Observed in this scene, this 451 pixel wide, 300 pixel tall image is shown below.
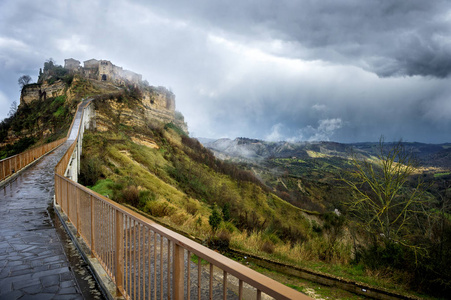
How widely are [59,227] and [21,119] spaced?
216ft

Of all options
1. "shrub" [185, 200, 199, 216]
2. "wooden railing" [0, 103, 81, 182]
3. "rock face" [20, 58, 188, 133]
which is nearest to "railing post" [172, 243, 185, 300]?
"wooden railing" [0, 103, 81, 182]

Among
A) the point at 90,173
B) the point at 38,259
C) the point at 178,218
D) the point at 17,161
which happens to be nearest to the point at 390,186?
the point at 178,218

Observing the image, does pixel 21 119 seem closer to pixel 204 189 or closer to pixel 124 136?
pixel 124 136

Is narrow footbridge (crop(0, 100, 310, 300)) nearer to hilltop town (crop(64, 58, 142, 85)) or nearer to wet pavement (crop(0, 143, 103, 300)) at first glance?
wet pavement (crop(0, 143, 103, 300))

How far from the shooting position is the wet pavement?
384cm

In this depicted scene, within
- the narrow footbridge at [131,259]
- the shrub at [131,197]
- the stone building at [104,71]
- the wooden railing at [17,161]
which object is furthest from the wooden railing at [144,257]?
the stone building at [104,71]

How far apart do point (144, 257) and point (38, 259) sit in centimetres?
361

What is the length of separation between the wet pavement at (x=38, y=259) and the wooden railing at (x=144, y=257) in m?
0.41

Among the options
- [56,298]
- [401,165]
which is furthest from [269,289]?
[401,165]

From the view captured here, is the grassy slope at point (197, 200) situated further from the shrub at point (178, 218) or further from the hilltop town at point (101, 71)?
the hilltop town at point (101, 71)

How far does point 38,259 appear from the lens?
5.01 metres

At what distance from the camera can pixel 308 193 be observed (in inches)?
3388

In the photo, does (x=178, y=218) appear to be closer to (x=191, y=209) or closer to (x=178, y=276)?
(x=191, y=209)

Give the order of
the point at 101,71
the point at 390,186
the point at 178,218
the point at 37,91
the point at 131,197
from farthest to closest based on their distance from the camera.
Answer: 1. the point at 101,71
2. the point at 37,91
3. the point at 131,197
4. the point at 178,218
5. the point at 390,186
